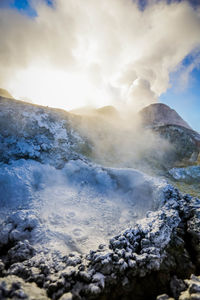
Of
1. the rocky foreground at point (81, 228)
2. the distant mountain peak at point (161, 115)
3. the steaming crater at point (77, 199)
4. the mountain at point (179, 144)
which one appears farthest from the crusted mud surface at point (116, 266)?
the distant mountain peak at point (161, 115)

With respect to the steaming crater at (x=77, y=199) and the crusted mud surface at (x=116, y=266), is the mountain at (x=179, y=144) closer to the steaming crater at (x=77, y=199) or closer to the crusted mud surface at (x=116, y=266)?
the steaming crater at (x=77, y=199)

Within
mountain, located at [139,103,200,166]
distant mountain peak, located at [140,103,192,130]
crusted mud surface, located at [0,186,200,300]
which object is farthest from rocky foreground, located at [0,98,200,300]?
distant mountain peak, located at [140,103,192,130]

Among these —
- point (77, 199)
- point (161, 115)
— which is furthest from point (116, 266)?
point (161, 115)

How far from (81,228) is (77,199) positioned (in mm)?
3171

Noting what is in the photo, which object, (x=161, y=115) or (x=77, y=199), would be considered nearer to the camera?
(x=77, y=199)

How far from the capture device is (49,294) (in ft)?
15.3

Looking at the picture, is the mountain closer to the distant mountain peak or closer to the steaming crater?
the steaming crater

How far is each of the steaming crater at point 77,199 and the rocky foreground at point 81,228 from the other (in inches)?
2.8

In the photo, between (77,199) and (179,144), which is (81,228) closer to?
(77,199)

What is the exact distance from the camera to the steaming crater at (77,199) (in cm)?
862

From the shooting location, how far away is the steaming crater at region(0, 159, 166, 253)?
339 inches

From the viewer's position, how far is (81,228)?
30.5 feet

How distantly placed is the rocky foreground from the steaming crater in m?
0.07

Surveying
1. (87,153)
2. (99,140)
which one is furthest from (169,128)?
(87,153)
